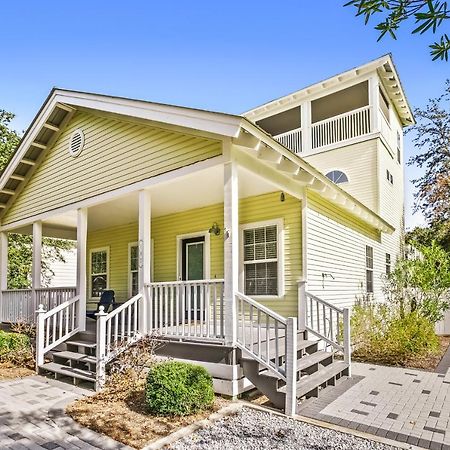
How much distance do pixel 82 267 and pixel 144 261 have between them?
215cm

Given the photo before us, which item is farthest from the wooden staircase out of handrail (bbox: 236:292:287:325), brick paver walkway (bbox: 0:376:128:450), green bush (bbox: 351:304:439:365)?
brick paver walkway (bbox: 0:376:128:450)

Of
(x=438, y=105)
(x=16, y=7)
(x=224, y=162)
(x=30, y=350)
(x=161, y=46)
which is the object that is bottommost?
(x=30, y=350)

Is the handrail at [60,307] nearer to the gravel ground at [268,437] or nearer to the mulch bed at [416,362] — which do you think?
the gravel ground at [268,437]

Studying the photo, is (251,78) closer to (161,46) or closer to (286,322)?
(161,46)

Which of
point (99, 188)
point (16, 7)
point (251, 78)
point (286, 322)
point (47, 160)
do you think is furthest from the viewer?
point (47, 160)

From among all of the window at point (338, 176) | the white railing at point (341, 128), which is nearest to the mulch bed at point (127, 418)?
the window at point (338, 176)

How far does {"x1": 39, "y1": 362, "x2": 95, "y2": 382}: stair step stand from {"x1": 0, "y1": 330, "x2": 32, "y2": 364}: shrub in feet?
3.60

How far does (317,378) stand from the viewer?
18.3 feet

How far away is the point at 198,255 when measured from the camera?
930cm

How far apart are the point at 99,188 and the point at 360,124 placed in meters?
8.78

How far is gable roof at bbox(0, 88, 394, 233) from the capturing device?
5.51 meters

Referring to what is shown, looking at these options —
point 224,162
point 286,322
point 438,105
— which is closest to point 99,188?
point 224,162

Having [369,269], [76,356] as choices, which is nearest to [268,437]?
[76,356]

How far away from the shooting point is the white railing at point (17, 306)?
951cm
